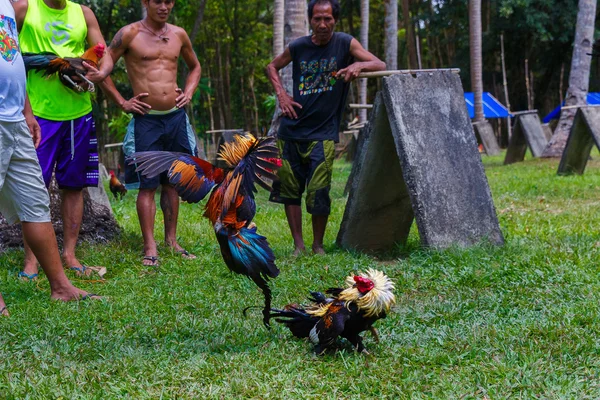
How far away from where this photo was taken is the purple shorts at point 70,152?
5.41 metres

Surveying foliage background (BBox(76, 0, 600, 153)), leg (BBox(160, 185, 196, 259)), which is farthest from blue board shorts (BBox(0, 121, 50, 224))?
foliage background (BBox(76, 0, 600, 153))

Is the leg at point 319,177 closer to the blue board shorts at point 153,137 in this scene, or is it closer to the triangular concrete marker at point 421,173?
the triangular concrete marker at point 421,173

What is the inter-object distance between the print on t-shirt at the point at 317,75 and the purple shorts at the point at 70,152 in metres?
1.71

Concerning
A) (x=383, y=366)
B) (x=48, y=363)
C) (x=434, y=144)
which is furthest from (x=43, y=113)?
(x=383, y=366)

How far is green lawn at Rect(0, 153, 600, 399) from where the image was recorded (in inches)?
124

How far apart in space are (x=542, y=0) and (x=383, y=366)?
23.4 m

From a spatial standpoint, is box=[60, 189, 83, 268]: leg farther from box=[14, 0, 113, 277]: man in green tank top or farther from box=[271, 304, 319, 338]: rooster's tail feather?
box=[271, 304, 319, 338]: rooster's tail feather

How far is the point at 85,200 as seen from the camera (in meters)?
6.87

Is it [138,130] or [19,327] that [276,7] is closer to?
[138,130]

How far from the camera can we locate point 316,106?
5.98 meters

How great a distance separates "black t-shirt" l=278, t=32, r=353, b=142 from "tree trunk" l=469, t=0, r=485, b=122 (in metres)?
13.0

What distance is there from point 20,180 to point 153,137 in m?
1.63

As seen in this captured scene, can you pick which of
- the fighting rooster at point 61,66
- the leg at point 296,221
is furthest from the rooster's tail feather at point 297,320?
the fighting rooster at point 61,66

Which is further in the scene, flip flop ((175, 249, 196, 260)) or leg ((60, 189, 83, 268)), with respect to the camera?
flip flop ((175, 249, 196, 260))
